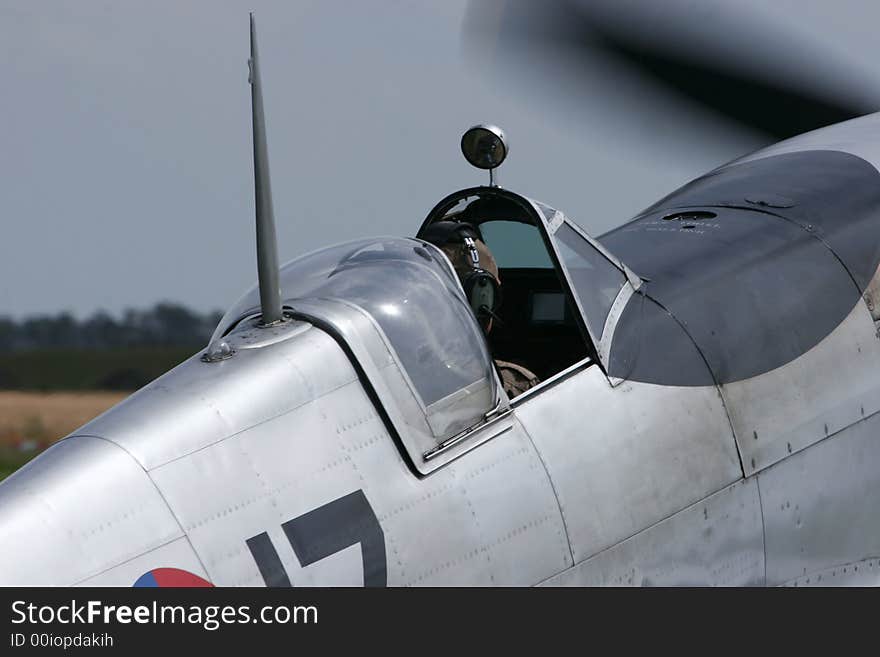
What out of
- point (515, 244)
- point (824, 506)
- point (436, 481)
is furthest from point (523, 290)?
point (436, 481)

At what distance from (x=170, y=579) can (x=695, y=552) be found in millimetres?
2243

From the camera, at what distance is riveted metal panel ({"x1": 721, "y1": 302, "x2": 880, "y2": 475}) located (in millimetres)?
5426

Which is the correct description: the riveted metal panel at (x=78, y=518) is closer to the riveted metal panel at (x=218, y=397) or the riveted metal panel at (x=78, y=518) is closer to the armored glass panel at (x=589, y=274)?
the riveted metal panel at (x=218, y=397)

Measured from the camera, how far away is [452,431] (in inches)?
181

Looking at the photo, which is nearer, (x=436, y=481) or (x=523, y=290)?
(x=436, y=481)

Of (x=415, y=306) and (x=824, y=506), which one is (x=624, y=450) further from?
(x=824, y=506)

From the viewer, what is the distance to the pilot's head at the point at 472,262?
5.31 meters

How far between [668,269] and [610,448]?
1310mm

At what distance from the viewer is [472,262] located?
17.9 feet

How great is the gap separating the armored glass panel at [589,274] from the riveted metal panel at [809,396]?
63 centimetres

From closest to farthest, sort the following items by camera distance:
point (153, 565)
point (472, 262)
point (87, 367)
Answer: point (153, 565), point (472, 262), point (87, 367)

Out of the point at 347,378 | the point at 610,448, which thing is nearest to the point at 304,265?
the point at 347,378

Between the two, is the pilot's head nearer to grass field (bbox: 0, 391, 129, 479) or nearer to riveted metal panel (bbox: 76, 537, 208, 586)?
riveted metal panel (bbox: 76, 537, 208, 586)
